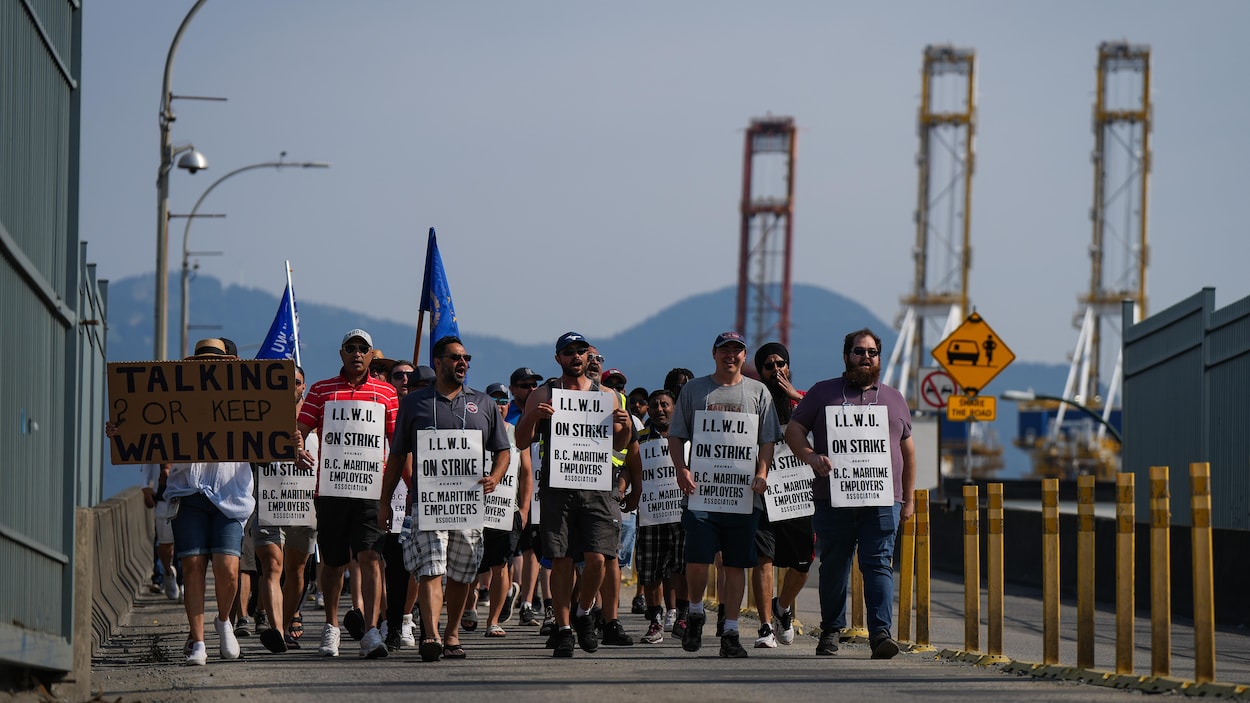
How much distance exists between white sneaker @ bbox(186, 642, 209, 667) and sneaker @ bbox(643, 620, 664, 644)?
311cm

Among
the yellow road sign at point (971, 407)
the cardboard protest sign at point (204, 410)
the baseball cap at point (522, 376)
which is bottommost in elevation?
the cardboard protest sign at point (204, 410)

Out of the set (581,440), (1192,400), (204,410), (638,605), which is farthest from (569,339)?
(1192,400)

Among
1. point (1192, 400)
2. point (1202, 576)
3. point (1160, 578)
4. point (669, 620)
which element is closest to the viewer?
point (1202, 576)

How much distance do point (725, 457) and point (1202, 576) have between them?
11.1ft

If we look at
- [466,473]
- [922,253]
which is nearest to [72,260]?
[466,473]

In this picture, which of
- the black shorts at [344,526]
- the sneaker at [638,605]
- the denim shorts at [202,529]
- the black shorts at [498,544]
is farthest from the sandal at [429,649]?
the sneaker at [638,605]

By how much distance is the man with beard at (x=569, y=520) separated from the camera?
11.8m

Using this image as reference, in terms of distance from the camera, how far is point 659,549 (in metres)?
14.0

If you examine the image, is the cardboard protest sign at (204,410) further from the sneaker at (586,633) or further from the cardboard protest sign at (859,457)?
the cardboard protest sign at (859,457)

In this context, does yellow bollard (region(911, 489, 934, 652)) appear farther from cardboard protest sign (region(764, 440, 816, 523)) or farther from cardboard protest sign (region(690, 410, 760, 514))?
cardboard protest sign (region(690, 410, 760, 514))

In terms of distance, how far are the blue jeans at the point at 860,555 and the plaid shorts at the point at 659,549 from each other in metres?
1.97

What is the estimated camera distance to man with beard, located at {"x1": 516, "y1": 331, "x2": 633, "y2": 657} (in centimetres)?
1181

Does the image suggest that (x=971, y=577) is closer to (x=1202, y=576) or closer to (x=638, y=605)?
(x=1202, y=576)

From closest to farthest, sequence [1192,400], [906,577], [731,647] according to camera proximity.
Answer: [731,647], [906,577], [1192,400]
